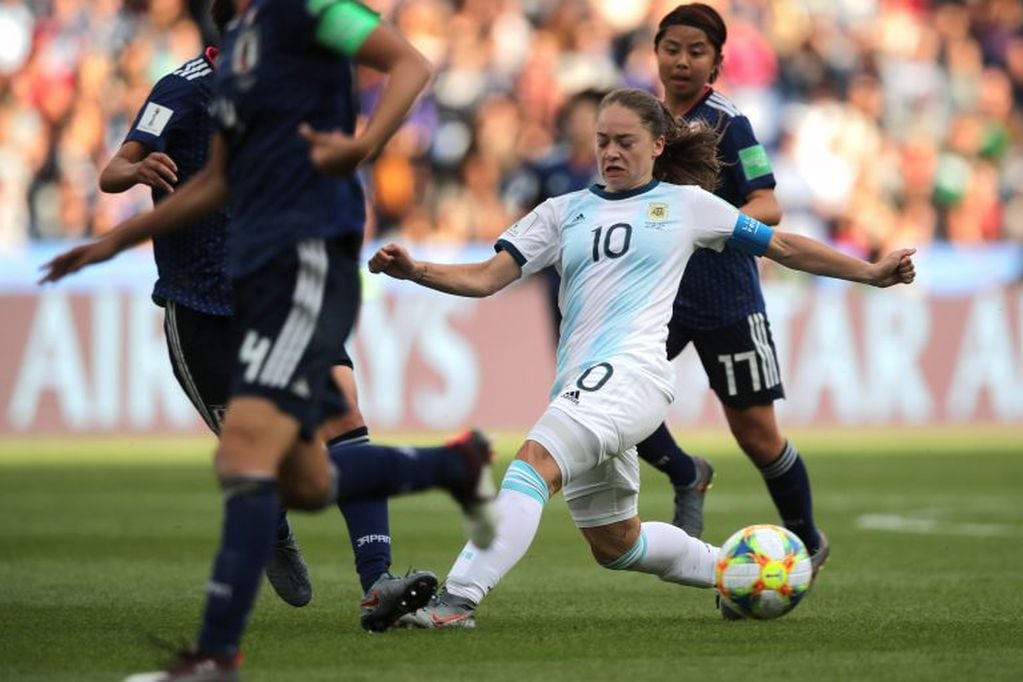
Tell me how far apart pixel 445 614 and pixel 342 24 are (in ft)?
7.60

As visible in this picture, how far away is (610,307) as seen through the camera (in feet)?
23.4

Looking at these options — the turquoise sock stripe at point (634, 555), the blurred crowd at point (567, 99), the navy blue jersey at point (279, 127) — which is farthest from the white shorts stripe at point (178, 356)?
the blurred crowd at point (567, 99)

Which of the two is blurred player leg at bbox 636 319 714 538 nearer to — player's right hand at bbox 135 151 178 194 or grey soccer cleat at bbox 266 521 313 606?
grey soccer cleat at bbox 266 521 313 606

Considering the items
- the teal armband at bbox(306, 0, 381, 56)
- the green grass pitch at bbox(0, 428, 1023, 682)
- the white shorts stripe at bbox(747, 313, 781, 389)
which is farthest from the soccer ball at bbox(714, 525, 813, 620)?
the teal armband at bbox(306, 0, 381, 56)

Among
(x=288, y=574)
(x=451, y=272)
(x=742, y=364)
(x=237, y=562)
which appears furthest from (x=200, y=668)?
(x=742, y=364)

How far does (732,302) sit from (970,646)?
7.94 ft

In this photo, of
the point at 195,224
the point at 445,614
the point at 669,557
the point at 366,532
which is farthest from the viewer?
the point at 195,224

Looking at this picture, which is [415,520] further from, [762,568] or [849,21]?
[849,21]

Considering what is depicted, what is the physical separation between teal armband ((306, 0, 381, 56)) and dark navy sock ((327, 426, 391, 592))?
2.04m

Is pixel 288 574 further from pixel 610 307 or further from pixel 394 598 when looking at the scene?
pixel 610 307

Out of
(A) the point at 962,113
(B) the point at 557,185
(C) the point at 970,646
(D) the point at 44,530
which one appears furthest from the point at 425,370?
(C) the point at 970,646

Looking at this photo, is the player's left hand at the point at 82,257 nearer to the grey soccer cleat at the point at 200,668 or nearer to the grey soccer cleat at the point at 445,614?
the grey soccer cleat at the point at 200,668

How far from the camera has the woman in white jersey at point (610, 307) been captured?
6867 mm

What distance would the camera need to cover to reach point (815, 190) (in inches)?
885
